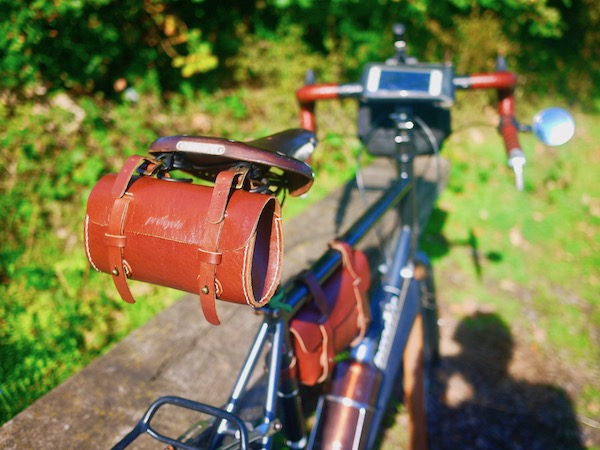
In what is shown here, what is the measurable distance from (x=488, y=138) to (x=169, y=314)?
16.2 ft

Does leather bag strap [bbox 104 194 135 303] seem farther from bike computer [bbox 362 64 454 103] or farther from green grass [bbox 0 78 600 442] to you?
bike computer [bbox 362 64 454 103]

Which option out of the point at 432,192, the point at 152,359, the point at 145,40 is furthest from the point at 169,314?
the point at 145,40

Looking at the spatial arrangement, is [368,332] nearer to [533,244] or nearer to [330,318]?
[330,318]

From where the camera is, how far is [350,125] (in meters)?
5.29

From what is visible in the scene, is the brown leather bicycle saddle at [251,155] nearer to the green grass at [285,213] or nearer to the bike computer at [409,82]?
the bike computer at [409,82]

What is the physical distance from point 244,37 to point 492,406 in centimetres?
448

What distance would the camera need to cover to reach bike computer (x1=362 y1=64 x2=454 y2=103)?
6.15 ft

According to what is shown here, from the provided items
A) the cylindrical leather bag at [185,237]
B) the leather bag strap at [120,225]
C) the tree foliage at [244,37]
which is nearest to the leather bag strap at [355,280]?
the cylindrical leather bag at [185,237]

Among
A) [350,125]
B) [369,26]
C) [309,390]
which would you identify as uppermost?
[369,26]

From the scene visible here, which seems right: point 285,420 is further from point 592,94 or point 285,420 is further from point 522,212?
point 592,94

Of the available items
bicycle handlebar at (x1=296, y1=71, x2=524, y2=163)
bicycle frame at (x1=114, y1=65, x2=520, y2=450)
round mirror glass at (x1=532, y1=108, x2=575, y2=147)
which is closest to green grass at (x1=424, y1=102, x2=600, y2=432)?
bicycle frame at (x1=114, y1=65, x2=520, y2=450)

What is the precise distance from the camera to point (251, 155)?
1028mm

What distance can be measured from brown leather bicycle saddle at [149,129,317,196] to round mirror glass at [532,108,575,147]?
92 cm

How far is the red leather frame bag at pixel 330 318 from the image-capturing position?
1487 millimetres
